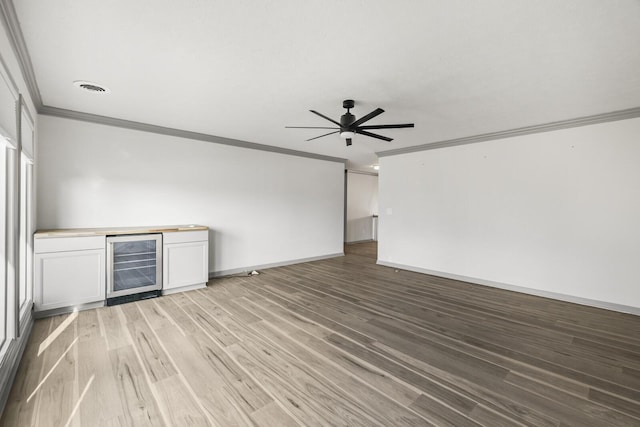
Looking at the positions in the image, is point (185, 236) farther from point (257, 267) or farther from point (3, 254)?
point (3, 254)

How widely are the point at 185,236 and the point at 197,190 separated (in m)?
0.94

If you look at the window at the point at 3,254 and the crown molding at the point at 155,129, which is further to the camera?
the crown molding at the point at 155,129

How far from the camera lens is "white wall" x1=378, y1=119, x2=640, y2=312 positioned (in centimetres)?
354

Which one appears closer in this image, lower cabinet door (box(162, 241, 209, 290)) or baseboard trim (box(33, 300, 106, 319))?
baseboard trim (box(33, 300, 106, 319))

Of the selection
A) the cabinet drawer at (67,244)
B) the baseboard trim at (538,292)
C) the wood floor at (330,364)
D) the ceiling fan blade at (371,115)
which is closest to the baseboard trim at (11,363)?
the wood floor at (330,364)

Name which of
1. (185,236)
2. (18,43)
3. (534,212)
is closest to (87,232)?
(185,236)

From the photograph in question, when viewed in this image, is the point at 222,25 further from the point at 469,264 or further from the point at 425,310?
the point at 469,264

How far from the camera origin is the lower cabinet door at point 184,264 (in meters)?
3.97

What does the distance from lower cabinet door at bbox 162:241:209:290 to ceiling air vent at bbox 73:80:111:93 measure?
2.04 metres

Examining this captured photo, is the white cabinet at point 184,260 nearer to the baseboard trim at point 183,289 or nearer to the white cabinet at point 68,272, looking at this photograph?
the baseboard trim at point 183,289

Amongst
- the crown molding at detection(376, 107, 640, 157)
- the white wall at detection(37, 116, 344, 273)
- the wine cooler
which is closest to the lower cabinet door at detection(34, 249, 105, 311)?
the wine cooler

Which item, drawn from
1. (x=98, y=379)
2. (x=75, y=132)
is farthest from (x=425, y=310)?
(x=75, y=132)

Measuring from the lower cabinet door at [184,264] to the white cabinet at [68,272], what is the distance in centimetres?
74

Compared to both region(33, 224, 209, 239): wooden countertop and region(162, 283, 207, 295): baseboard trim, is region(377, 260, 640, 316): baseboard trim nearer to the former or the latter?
region(162, 283, 207, 295): baseboard trim
